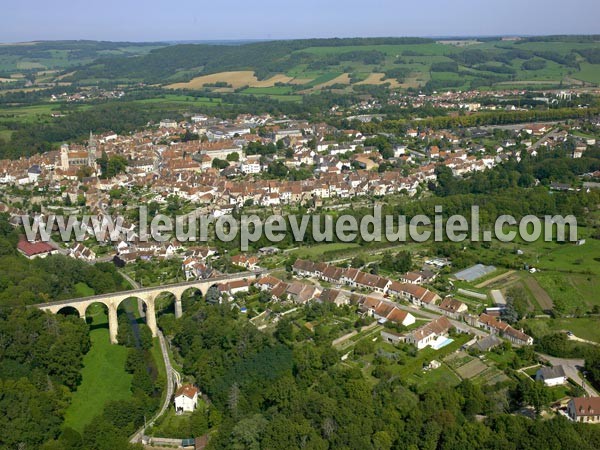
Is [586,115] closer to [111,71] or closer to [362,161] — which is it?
[362,161]

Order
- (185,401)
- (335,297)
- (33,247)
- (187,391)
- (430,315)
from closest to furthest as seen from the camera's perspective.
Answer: (185,401), (187,391), (430,315), (335,297), (33,247)

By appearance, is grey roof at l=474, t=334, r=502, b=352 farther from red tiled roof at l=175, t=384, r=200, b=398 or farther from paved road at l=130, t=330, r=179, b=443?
paved road at l=130, t=330, r=179, b=443

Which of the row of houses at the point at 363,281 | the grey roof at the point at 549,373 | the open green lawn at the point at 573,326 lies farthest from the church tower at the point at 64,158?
the grey roof at the point at 549,373

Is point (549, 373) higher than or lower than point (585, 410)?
higher

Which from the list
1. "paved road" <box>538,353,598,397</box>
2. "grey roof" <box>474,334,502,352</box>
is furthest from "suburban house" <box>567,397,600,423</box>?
"grey roof" <box>474,334,502,352</box>

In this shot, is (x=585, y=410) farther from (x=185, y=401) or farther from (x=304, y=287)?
(x=304, y=287)

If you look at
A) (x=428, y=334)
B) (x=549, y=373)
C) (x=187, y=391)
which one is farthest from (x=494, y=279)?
(x=187, y=391)

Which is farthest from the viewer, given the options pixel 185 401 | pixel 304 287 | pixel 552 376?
pixel 304 287

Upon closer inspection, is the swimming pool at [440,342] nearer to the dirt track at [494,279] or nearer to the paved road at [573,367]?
the paved road at [573,367]
